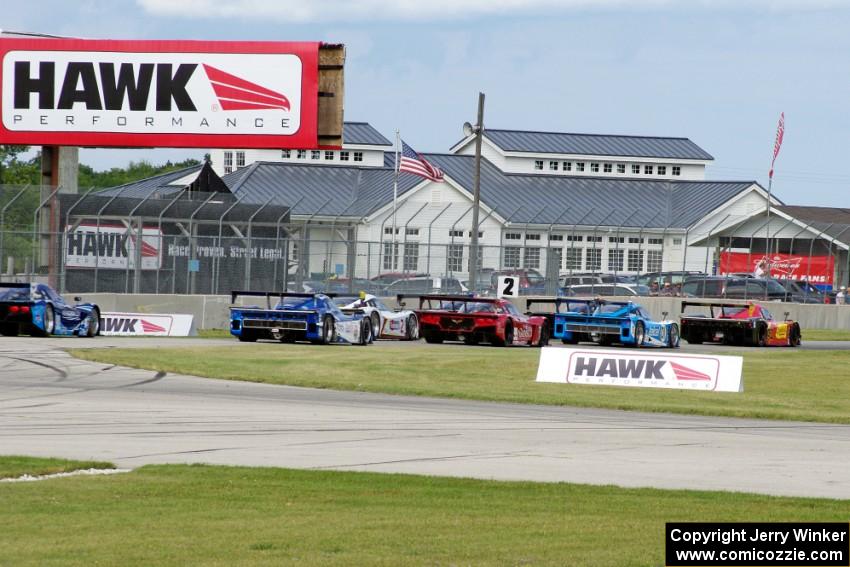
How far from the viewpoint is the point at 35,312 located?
28.0m

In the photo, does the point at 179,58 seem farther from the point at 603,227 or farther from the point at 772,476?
the point at 772,476

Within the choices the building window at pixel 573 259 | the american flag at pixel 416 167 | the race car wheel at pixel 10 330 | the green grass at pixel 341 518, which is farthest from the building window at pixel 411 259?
the green grass at pixel 341 518

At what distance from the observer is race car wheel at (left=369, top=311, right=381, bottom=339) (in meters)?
32.0

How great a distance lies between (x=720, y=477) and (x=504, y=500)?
2.66m

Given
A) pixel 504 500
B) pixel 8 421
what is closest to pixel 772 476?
pixel 504 500

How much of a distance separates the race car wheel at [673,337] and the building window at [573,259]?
9.03m

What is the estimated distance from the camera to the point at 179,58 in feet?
119

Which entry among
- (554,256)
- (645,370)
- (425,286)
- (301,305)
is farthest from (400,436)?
(554,256)

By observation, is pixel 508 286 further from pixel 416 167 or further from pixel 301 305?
pixel 416 167

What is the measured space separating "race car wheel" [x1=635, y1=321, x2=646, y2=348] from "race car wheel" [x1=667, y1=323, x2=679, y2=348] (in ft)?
4.27

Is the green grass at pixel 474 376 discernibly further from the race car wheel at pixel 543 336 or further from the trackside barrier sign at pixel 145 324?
the trackside barrier sign at pixel 145 324

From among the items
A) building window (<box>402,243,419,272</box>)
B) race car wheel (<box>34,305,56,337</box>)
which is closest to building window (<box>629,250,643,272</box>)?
building window (<box>402,243,419,272</box>)

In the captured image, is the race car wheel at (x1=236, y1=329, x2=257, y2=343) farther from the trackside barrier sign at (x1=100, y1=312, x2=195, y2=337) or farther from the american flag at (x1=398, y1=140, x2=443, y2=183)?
the american flag at (x1=398, y1=140, x2=443, y2=183)

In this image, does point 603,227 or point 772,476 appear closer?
point 772,476
